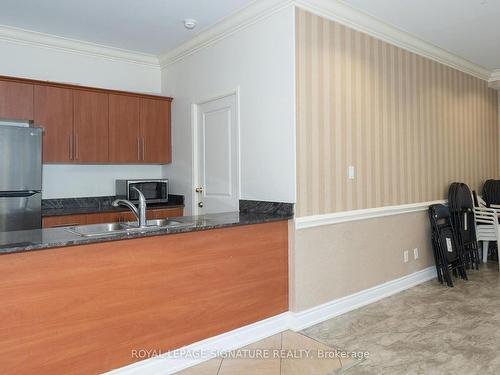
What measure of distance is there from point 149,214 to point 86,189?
0.83 metres

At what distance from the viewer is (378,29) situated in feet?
11.7

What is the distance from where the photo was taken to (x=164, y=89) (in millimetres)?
4547

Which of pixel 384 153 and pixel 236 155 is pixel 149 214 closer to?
pixel 236 155

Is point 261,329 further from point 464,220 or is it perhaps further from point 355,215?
point 464,220

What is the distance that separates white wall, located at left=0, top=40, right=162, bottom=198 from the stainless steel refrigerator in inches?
28.6

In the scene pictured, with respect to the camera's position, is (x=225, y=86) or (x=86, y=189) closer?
(x=225, y=86)

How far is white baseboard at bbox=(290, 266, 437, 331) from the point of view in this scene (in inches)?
118

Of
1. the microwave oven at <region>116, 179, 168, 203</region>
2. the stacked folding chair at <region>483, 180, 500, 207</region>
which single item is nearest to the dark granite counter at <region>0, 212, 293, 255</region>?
the microwave oven at <region>116, 179, 168, 203</region>

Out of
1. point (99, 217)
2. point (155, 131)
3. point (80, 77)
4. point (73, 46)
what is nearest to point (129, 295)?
point (99, 217)

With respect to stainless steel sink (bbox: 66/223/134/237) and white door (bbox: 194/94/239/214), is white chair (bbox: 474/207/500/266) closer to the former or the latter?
white door (bbox: 194/94/239/214)

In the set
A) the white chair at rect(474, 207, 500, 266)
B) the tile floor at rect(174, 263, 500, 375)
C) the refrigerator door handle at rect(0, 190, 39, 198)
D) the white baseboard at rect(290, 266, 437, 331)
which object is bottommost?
the tile floor at rect(174, 263, 500, 375)

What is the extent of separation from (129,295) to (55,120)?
2387 mm

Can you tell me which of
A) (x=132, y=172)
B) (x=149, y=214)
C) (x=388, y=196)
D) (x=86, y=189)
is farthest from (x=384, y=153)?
(x=86, y=189)

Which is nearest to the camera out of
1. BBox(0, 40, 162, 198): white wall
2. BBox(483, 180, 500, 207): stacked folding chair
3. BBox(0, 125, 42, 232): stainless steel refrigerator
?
BBox(0, 125, 42, 232): stainless steel refrigerator
